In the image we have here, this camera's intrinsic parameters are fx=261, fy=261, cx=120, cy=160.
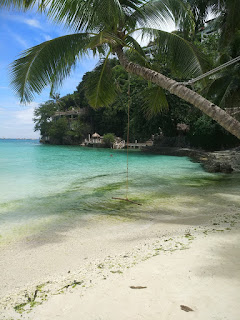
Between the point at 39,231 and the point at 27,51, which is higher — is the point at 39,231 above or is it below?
below

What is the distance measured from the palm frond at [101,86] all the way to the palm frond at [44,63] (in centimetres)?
101

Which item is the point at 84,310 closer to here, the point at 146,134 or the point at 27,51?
the point at 27,51

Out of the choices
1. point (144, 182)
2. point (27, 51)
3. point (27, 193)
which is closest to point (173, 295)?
point (27, 51)

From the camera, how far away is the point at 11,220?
4.94 metres

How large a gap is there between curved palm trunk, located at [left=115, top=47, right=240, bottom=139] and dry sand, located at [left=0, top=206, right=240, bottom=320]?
1.54m

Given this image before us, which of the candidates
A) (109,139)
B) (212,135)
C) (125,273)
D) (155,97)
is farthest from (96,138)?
(125,273)

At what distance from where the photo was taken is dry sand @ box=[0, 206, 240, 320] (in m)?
1.94

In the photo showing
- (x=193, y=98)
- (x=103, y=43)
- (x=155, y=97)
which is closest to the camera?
(x=193, y=98)

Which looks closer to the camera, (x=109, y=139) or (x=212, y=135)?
(x=212, y=135)

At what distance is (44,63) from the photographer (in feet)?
16.4

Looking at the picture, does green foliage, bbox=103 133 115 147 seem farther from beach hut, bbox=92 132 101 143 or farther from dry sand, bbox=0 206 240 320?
dry sand, bbox=0 206 240 320

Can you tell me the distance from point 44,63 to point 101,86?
1843mm

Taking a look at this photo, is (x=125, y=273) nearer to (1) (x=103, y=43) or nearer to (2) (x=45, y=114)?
(1) (x=103, y=43)

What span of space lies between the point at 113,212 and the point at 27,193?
3471 mm
